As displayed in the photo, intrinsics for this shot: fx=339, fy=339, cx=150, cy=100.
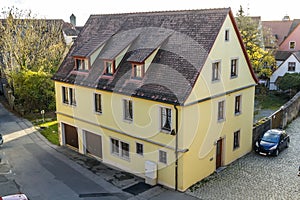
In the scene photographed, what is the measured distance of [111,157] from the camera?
981 inches

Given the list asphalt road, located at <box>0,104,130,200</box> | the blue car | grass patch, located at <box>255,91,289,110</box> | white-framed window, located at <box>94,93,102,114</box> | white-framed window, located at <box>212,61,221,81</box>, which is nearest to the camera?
asphalt road, located at <box>0,104,130,200</box>

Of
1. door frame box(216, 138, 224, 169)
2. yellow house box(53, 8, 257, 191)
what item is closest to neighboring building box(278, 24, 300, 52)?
yellow house box(53, 8, 257, 191)

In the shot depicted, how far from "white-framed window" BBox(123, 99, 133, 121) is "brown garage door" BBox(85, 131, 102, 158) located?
12.4 feet

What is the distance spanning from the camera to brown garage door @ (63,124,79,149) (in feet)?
93.0

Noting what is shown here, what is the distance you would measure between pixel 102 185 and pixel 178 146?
5.80 meters

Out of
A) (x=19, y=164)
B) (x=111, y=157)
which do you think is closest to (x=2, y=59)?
(x=19, y=164)

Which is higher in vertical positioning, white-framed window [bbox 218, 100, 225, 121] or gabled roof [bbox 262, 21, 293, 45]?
gabled roof [bbox 262, 21, 293, 45]

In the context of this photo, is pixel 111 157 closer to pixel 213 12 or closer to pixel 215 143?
pixel 215 143

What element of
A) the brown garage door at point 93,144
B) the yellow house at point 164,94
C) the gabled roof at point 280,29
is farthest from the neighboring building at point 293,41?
the brown garage door at point 93,144

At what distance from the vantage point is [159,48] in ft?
73.3

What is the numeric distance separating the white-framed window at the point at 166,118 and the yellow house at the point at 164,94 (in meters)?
0.06

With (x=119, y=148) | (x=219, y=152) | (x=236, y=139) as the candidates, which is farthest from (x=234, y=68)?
(x=119, y=148)

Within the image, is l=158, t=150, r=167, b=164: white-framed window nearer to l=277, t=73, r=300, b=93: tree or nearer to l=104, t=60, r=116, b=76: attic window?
l=104, t=60, r=116, b=76: attic window

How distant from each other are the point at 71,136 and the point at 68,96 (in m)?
3.56
